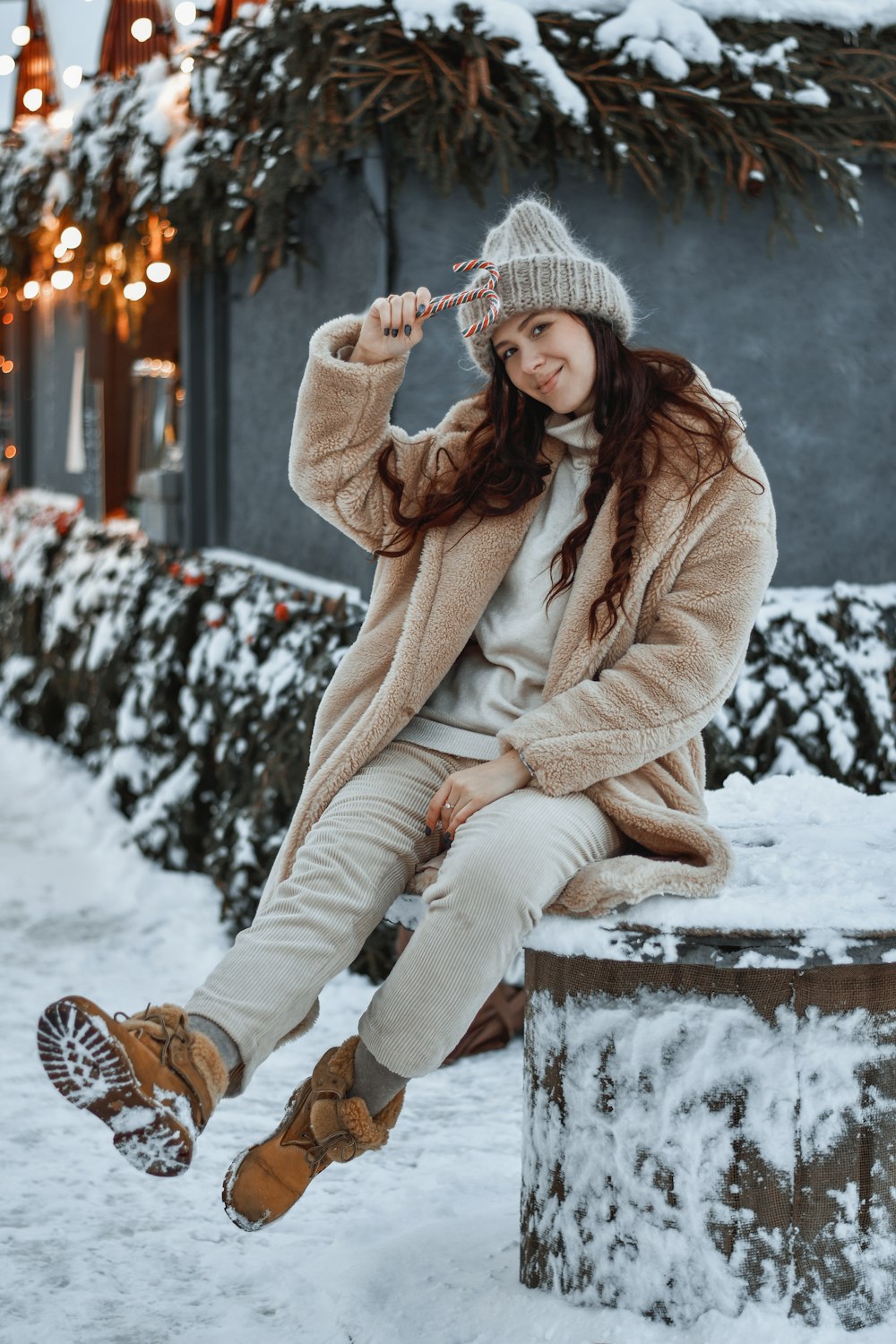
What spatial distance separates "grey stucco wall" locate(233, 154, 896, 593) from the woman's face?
1.83 m

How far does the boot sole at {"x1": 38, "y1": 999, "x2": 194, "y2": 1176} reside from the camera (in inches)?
85.5

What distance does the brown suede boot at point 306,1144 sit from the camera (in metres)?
2.37

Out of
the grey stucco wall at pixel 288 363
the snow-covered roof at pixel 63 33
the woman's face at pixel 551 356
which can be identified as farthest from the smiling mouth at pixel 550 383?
the snow-covered roof at pixel 63 33

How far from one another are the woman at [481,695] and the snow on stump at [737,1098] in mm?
135

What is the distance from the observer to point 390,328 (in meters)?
2.78

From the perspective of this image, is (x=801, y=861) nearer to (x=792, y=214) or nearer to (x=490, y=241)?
(x=490, y=241)

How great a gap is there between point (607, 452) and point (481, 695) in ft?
1.66

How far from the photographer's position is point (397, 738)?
2904 millimetres

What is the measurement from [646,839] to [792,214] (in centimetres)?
291

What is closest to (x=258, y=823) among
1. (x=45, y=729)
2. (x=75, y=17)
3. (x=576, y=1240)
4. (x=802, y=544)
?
(x=802, y=544)

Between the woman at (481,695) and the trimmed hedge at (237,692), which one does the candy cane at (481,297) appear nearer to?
the woman at (481,695)

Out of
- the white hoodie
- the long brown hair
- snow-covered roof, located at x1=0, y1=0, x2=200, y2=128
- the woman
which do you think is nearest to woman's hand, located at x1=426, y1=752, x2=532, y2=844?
the woman

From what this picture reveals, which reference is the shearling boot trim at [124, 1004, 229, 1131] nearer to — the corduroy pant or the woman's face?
the corduroy pant

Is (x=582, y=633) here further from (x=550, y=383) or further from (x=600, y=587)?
(x=550, y=383)
